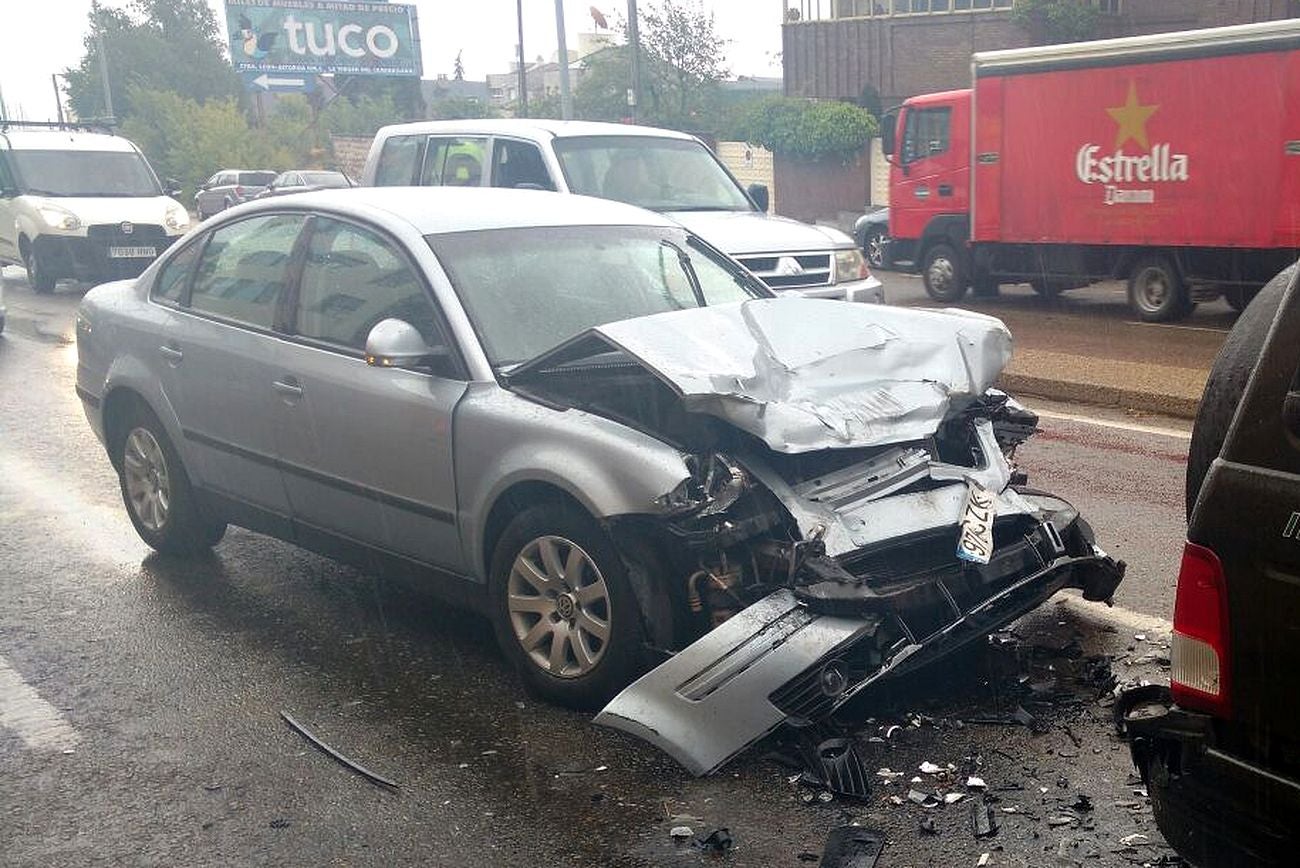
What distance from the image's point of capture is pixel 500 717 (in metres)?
4.62

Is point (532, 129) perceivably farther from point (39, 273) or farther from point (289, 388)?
point (39, 273)

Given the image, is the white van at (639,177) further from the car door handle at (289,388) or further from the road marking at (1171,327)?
the car door handle at (289,388)

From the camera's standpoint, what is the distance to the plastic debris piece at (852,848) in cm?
354

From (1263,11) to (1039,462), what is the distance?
2806 cm

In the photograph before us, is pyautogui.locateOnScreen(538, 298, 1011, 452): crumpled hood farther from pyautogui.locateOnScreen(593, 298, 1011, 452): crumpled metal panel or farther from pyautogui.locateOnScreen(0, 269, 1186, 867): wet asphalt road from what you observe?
pyautogui.locateOnScreen(0, 269, 1186, 867): wet asphalt road

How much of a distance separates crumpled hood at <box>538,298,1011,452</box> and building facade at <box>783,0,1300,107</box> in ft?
102

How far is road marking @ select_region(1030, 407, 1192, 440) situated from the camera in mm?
8906

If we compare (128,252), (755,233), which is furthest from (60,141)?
(755,233)

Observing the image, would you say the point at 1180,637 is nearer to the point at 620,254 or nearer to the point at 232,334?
the point at 620,254

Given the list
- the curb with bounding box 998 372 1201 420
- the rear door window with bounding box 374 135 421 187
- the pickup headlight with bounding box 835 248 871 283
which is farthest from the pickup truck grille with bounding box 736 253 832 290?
the rear door window with bounding box 374 135 421 187

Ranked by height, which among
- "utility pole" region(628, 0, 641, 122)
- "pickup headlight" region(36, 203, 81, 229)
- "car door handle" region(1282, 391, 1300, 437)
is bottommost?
"pickup headlight" region(36, 203, 81, 229)

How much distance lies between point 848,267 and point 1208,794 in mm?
8619

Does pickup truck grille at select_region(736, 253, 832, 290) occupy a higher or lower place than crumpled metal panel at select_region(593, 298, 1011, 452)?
lower

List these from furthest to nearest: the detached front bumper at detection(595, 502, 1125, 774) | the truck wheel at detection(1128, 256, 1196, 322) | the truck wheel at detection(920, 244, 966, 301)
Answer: the truck wheel at detection(920, 244, 966, 301) < the truck wheel at detection(1128, 256, 1196, 322) < the detached front bumper at detection(595, 502, 1125, 774)
